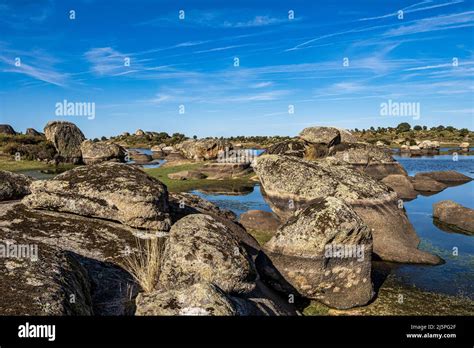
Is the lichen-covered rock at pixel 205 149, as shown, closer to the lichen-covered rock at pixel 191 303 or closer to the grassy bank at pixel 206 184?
the grassy bank at pixel 206 184

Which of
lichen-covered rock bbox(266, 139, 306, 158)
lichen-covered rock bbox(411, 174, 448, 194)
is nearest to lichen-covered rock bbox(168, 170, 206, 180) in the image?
lichen-covered rock bbox(266, 139, 306, 158)

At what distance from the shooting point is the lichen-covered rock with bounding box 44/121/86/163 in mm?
57531

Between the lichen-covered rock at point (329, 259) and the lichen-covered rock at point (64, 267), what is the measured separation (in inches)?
202

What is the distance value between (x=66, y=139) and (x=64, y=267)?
58.4 meters

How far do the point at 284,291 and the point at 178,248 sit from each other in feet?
15.6

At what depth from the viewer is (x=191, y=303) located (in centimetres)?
622

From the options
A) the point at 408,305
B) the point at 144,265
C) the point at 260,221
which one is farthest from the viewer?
the point at 260,221

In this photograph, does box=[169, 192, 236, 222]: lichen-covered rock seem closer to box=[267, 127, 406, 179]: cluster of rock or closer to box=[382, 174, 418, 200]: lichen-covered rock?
box=[382, 174, 418, 200]: lichen-covered rock

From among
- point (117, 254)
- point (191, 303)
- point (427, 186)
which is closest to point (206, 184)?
point (427, 186)

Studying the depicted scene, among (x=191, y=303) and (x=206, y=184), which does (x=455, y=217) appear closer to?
(x=191, y=303)

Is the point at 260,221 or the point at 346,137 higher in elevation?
the point at 346,137
